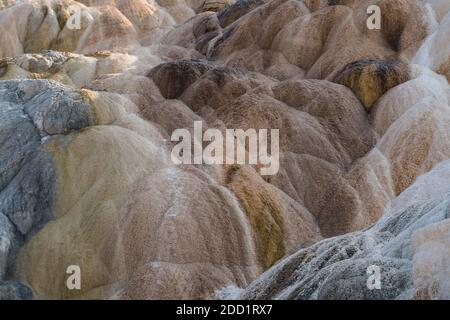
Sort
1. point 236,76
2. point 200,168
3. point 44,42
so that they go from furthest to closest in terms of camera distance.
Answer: point 44,42 < point 236,76 < point 200,168

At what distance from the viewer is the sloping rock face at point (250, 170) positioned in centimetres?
1225

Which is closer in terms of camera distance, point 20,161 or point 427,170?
point 20,161

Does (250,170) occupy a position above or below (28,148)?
below

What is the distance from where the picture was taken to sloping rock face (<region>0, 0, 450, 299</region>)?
1225 centimetres

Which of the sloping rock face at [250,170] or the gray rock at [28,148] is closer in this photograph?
the sloping rock face at [250,170]

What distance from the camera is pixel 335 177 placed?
54.5 ft

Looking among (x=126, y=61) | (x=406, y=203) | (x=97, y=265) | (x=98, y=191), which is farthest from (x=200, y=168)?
(x=126, y=61)

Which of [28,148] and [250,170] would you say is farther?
[250,170]

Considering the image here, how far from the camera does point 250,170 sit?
15734 mm

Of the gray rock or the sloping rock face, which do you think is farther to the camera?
the gray rock
